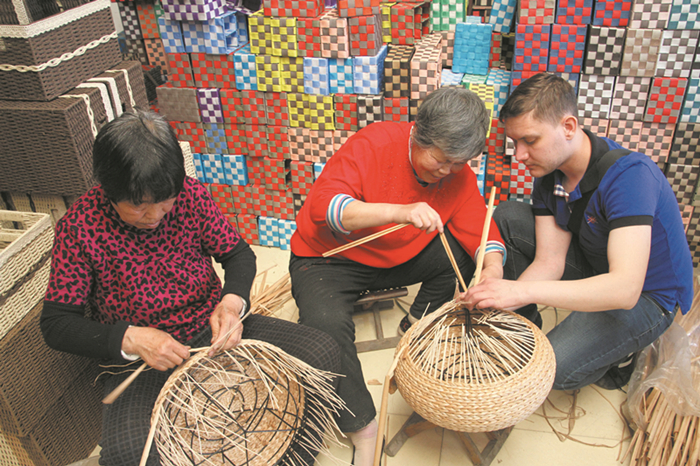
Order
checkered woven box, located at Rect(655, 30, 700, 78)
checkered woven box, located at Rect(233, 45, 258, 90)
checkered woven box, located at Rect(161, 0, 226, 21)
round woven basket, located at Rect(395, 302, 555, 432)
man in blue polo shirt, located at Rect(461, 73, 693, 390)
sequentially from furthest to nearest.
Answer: checkered woven box, located at Rect(233, 45, 258, 90) → checkered woven box, located at Rect(161, 0, 226, 21) → checkered woven box, located at Rect(655, 30, 700, 78) → man in blue polo shirt, located at Rect(461, 73, 693, 390) → round woven basket, located at Rect(395, 302, 555, 432)

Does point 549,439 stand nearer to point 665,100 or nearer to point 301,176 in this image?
point 665,100

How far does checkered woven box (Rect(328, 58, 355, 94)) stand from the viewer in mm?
2514

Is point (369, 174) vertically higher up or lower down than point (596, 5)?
lower down

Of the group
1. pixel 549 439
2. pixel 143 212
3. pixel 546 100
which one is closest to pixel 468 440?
pixel 549 439

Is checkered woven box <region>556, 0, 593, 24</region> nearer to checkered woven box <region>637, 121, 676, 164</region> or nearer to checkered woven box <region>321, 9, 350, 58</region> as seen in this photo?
checkered woven box <region>637, 121, 676, 164</region>

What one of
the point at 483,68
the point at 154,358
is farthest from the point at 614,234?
the point at 483,68

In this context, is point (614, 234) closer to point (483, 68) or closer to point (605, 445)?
point (605, 445)

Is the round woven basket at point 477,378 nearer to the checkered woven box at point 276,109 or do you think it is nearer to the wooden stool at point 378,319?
the wooden stool at point 378,319

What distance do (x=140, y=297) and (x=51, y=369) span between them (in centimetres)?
47

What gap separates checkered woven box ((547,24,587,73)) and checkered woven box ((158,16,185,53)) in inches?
71.2

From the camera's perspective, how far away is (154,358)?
1328 millimetres

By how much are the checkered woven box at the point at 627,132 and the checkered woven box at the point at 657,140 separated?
0.02 m

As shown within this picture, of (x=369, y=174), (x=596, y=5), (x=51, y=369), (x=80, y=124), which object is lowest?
(x=51, y=369)

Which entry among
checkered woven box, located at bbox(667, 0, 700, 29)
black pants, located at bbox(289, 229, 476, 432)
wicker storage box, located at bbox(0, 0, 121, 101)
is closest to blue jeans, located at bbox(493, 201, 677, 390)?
black pants, located at bbox(289, 229, 476, 432)
